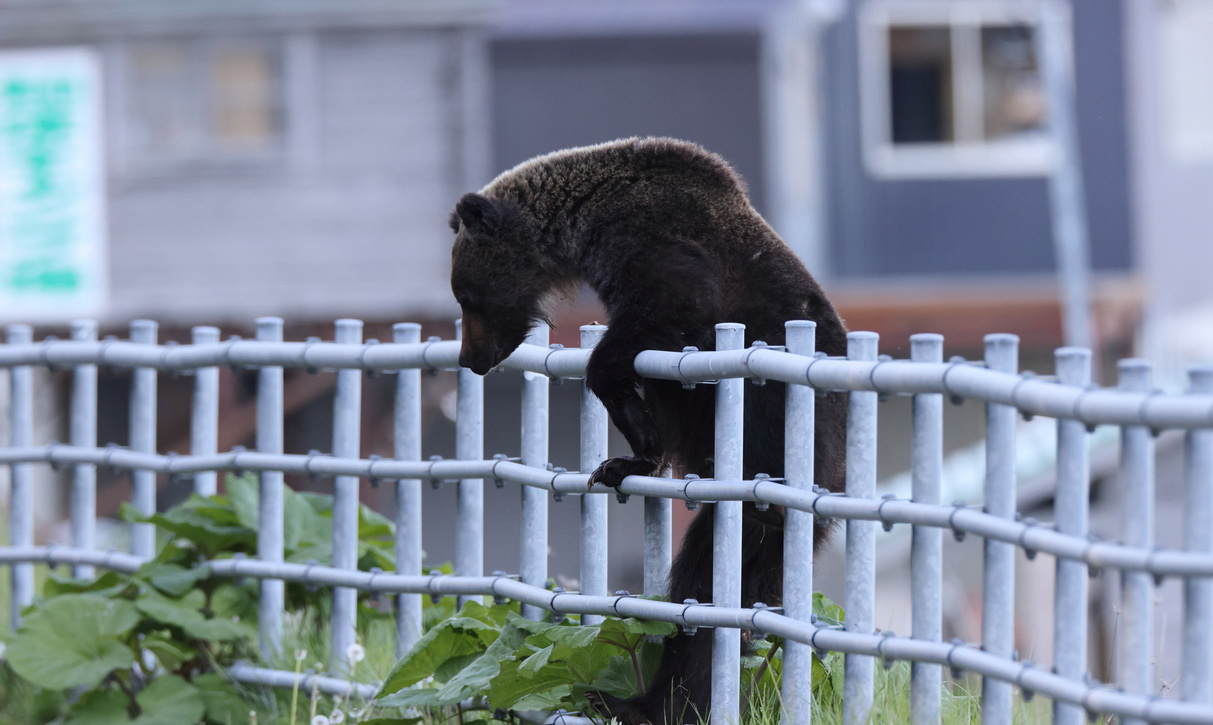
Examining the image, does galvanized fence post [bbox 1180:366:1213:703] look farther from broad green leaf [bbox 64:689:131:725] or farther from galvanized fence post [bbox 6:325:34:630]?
galvanized fence post [bbox 6:325:34:630]

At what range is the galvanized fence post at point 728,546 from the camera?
277cm

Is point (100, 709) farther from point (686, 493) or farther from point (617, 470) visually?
point (686, 493)

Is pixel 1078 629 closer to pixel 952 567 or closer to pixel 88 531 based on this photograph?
pixel 88 531

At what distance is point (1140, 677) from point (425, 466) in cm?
195

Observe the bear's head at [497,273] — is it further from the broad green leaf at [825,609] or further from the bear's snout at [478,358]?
the broad green leaf at [825,609]

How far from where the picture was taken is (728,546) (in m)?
2.77

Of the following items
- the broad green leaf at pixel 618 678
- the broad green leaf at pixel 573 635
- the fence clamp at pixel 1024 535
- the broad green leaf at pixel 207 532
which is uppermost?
the fence clamp at pixel 1024 535

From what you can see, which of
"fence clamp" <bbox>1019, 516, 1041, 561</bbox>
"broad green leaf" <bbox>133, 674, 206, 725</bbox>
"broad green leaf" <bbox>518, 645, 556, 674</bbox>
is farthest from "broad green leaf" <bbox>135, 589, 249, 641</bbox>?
"fence clamp" <bbox>1019, 516, 1041, 561</bbox>

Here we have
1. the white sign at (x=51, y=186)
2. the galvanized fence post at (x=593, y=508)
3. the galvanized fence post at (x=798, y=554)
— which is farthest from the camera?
the white sign at (x=51, y=186)

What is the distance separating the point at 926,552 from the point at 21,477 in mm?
3116

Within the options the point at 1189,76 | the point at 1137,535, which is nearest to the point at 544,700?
the point at 1137,535

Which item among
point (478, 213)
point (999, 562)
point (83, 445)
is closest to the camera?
point (999, 562)

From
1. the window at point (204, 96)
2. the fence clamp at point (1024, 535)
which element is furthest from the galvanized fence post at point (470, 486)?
the window at point (204, 96)

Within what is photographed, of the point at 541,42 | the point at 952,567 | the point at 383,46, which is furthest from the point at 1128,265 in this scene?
A: the point at 383,46
